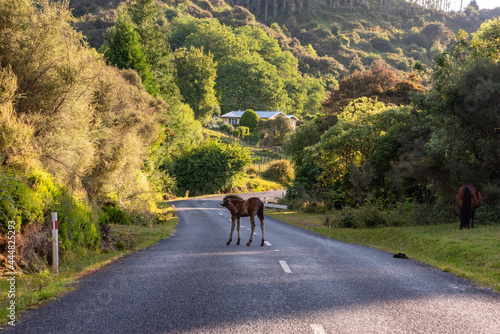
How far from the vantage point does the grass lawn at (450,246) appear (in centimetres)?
1073

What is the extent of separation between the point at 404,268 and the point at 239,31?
14243 centimetres

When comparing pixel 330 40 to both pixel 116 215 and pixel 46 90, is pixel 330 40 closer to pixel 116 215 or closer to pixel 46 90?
pixel 116 215

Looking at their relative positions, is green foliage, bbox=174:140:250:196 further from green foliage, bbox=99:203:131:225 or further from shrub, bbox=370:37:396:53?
shrub, bbox=370:37:396:53

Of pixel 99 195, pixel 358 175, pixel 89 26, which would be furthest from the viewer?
pixel 89 26

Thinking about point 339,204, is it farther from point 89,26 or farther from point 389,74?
point 89,26

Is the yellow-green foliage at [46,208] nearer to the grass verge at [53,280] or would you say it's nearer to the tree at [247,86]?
the grass verge at [53,280]

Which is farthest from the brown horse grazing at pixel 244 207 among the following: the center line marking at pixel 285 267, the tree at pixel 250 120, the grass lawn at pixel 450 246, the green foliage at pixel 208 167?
the tree at pixel 250 120

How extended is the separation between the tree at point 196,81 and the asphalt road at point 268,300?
257 ft

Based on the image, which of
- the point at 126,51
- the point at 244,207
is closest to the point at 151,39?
the point at 126,51

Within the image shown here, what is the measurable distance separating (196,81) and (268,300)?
269 feet

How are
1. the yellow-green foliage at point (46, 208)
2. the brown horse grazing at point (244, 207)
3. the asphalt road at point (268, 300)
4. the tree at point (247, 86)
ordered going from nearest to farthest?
the asphalt road at point (268, 300)
the yellow-green foliage at point (46, 208)
the brown horse grazing at point (244, 207)
the tree at point (247, 86)

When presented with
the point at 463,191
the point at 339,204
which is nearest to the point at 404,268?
the point at 463,191

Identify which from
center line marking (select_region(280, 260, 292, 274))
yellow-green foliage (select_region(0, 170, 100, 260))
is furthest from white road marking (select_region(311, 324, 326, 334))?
yellow-green foliage (select_region(0, 170, 100, 260))

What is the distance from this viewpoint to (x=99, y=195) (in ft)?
70.2
